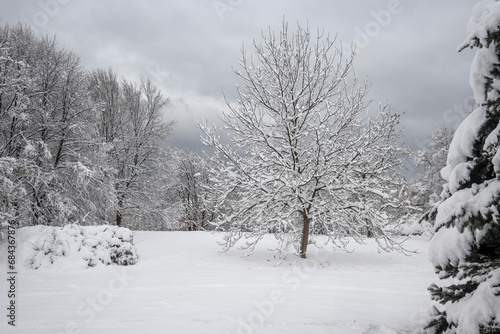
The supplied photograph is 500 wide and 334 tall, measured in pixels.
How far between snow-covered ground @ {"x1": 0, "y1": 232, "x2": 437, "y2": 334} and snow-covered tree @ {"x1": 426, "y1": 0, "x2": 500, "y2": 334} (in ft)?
3.44

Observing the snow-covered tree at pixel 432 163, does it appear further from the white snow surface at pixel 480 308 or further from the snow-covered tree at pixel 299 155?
the white snow surface at pixel 480 308

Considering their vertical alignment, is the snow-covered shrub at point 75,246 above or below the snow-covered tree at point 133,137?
below

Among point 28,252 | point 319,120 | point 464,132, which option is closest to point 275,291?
point 464,132

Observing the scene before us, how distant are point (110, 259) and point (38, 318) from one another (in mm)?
4995

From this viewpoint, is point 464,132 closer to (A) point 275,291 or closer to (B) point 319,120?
(A) point 275,291

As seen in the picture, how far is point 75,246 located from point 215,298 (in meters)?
5.69

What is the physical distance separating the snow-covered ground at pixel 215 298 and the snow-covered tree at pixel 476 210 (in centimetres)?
105

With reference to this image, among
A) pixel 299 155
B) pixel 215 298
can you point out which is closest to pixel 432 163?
pixel 299 155

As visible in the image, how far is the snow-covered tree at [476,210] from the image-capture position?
2.46 m

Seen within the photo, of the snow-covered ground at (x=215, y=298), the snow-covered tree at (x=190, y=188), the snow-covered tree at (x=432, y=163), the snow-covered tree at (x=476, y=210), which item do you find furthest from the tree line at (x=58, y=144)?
the snow-covered tree at (x=432, y=163)

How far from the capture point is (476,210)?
2469 millimetres

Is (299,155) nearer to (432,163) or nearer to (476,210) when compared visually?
(476,210)

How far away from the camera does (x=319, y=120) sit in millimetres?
9914

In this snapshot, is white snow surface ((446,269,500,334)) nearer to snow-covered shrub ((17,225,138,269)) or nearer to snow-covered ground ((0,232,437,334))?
snow-covered ground ((0,232,437,334))
